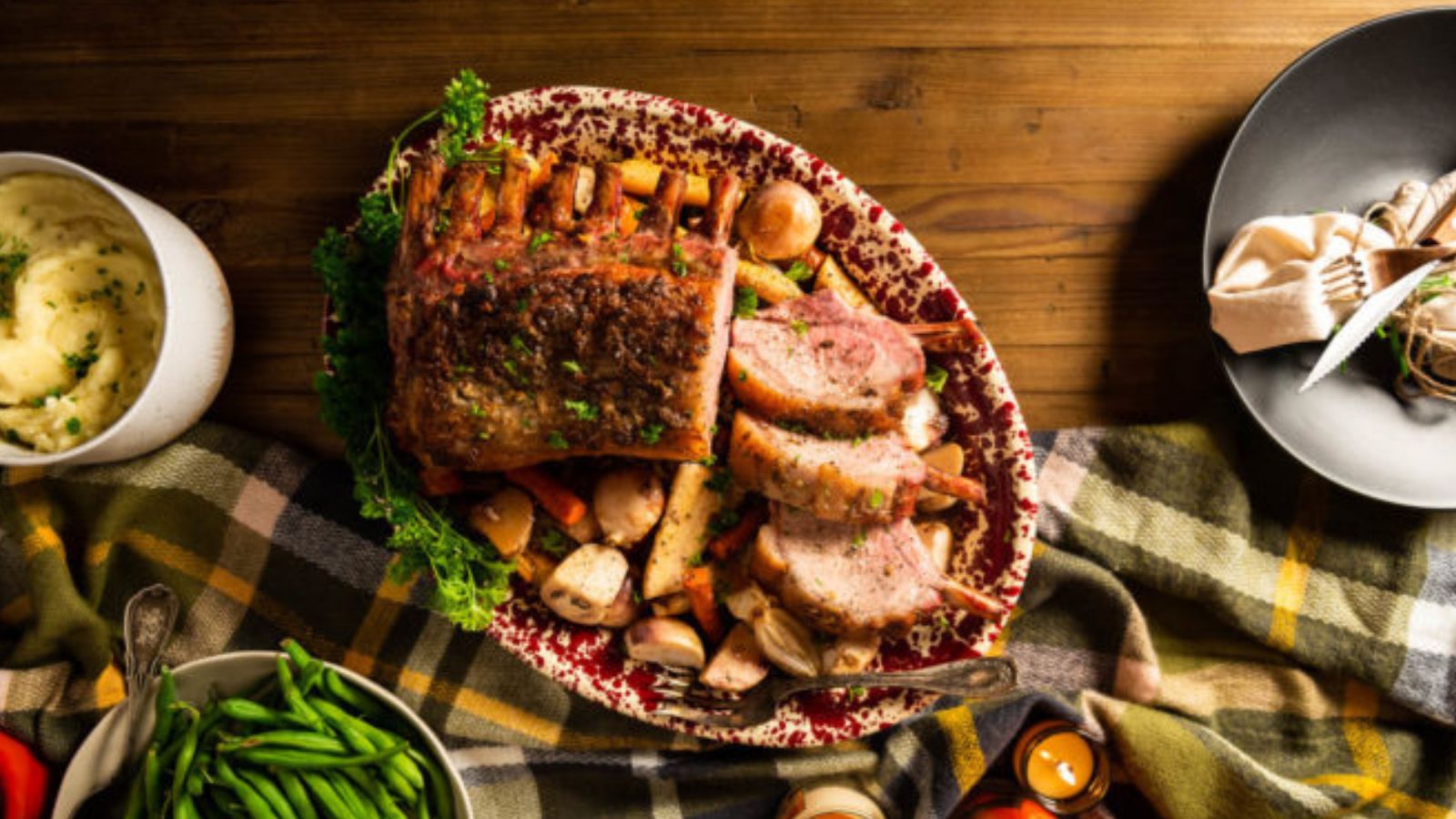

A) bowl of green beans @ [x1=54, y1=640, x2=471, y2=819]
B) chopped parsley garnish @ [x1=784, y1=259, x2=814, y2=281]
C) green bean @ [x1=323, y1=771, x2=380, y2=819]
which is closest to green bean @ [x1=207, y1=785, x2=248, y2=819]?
bowl of green beans @ [x1=54, y1=640, x2=471, y2=819]

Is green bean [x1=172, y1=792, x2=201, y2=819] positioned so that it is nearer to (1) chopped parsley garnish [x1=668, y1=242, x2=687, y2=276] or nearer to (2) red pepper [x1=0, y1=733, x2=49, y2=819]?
(2) red pepper [x1=0, y1=733, x2=49, y2=819]

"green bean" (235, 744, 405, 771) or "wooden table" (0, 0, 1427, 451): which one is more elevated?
"wooden table" (0, 0, 1427, 451)

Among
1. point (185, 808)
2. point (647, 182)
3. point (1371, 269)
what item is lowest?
point (185, 808)

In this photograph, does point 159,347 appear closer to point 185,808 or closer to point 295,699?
point 295,699

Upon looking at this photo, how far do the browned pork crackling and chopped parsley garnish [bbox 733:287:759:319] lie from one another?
19cm

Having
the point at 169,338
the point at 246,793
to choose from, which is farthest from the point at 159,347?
the point at 246,793

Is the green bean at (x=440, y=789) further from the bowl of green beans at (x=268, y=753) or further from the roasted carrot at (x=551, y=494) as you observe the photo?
the roasted carrot at (x=551, y=494)

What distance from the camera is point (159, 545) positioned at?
2.76 meters

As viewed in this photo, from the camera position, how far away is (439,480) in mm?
2486

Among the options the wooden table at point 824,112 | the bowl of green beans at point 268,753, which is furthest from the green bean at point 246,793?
the wooden table at point 824,112

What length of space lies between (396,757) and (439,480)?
671 millimetres

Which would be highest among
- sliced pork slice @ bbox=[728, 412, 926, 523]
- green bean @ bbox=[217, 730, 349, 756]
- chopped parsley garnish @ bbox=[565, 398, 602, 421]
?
chopped parsley garnish @ bbox=[565, 398, 602, 421]

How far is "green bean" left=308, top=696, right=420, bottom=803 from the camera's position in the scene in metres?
2.42

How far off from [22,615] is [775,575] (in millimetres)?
2081
